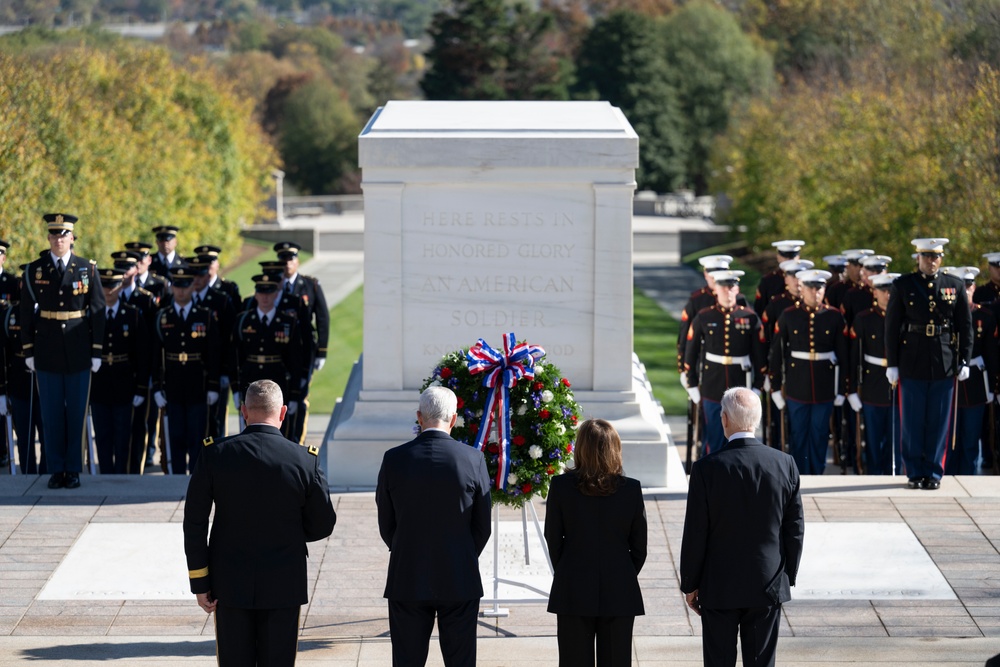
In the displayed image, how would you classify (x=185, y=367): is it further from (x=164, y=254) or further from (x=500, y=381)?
(x=500, y=381)

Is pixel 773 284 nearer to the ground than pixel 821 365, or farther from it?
farther from it

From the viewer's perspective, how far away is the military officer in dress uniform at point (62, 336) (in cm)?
890

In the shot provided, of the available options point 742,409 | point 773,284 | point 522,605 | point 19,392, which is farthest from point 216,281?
point 742,409

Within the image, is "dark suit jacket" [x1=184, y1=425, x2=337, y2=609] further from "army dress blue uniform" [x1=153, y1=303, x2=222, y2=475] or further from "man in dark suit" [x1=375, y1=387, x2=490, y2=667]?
"army dress blue uniform" [x1=153, y1=303, x2=222, y2=475]

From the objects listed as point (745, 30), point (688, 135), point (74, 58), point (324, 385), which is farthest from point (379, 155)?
point (745, 30)

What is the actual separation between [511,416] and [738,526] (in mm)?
1707

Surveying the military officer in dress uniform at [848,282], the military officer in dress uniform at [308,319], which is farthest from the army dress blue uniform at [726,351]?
the military officer in dress uniform at [308,319]

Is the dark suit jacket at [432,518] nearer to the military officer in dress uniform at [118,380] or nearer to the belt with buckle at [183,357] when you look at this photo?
the belt with buckle at [183,357]

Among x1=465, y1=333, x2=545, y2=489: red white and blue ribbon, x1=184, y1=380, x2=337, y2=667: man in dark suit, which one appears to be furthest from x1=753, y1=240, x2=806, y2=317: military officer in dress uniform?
x1=184, y1=380, x2=337, y2=667: man in dark suit

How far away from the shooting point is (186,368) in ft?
33.4

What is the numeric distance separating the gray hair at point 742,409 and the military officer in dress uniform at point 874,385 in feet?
16.4

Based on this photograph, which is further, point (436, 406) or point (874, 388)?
point (874, 388)

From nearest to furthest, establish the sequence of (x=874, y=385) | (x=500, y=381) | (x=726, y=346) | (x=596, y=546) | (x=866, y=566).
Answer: (x=596, y=546) < (x=500, y=381) < (x=866, y=566) < (x=726, y=346) < (x=874, y=385)

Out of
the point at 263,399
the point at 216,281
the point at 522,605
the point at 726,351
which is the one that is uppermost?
the point at 216,281
